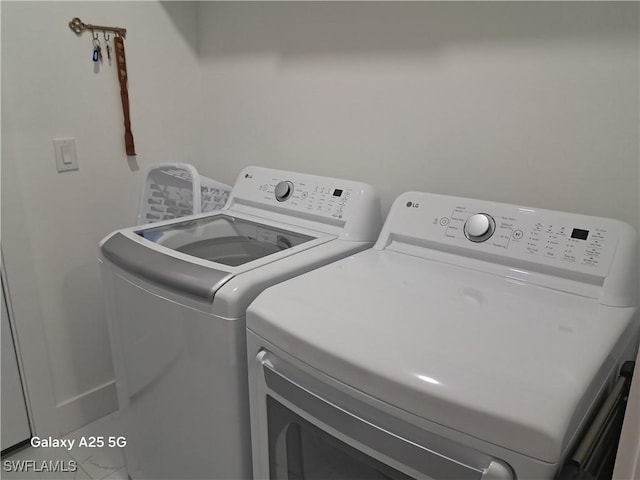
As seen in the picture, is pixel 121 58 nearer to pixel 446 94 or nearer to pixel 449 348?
pixel 446 94

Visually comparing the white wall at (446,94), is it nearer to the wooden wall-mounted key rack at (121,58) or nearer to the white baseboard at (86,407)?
the wooden wall-mounted key rack at (121,58)

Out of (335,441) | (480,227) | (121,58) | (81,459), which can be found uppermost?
(121,58)

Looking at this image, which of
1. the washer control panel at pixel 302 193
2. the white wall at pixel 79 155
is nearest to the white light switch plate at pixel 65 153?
the white wall at pixel 79 155

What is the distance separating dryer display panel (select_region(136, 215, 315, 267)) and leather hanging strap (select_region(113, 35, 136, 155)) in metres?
0.51

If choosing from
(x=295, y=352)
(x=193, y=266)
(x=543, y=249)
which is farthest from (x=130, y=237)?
(x=543, y=249)

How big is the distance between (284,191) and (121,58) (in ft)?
2.71

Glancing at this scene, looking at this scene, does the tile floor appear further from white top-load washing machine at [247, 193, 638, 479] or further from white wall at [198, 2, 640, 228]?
white wall at [198, 2, 640, 228]

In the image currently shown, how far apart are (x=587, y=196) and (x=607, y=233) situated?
18 cm

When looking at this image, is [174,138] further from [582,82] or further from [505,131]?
[582,82]

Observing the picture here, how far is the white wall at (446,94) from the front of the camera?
1.09m

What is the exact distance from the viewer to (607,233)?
39.4 inches

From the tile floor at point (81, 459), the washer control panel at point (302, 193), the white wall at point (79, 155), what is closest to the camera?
the washer control panel at point (302, 193)

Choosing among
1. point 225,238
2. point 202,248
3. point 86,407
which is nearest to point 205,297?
point 202,248

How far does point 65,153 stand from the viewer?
161cm
